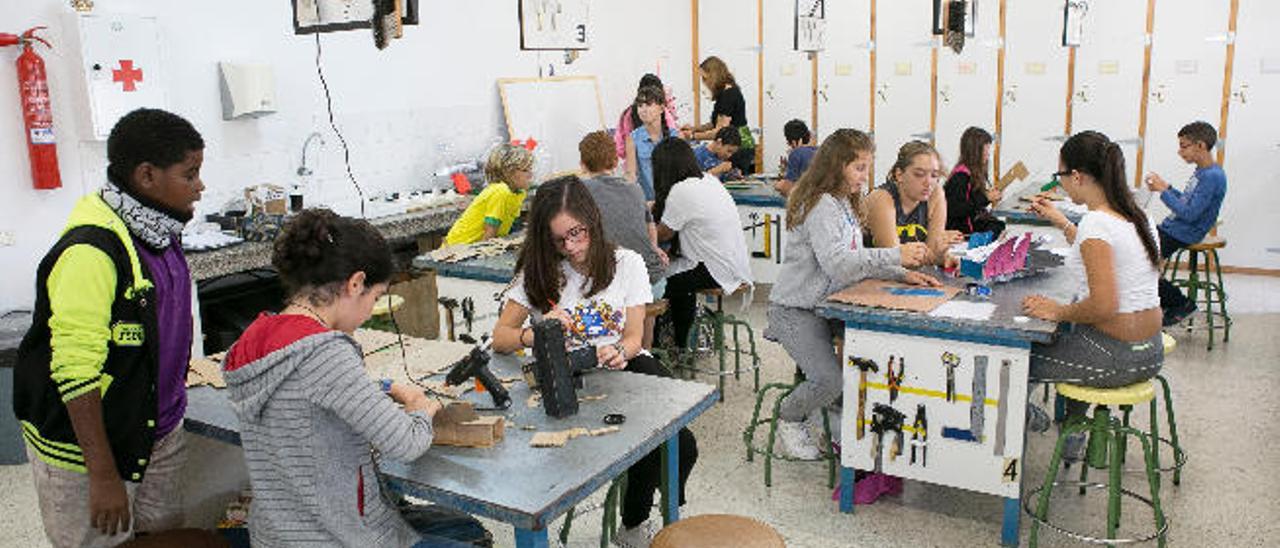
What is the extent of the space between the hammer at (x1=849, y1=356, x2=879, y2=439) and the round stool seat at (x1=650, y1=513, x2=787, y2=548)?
1203 millimetres

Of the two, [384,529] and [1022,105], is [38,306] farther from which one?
[1022,105]

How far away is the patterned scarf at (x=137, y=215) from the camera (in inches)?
85.0

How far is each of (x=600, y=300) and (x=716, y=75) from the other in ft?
16.0

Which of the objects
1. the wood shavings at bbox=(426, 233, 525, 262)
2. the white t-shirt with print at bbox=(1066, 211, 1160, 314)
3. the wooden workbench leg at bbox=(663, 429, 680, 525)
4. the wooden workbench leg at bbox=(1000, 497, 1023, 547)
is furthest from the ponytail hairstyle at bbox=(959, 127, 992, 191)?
the wooden workbench leg at bbox=(663, 429, 680, 525)

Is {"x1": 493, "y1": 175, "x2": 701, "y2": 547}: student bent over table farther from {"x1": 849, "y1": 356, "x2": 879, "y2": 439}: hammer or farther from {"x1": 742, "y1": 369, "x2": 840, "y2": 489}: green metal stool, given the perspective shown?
{"x1": 742, "y1": 369, "x2": 840, "y2": 489}: green metal stool

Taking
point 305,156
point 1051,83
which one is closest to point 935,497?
point 305,156

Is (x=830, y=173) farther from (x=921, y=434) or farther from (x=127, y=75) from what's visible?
(x=127, y=75)

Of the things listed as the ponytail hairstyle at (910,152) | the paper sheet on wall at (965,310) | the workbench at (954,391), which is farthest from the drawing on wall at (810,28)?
the paper sheet on wall at (965,310)

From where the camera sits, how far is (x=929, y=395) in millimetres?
3354

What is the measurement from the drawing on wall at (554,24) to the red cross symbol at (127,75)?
2680 millimetres

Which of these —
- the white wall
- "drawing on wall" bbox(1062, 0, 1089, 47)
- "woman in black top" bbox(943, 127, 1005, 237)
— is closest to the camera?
the white wall

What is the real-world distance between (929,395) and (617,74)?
5.52 metres

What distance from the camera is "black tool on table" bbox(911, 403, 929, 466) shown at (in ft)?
11.1

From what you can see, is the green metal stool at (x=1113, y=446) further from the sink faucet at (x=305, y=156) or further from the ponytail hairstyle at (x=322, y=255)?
the sink faucet at (x=305, y=156)
